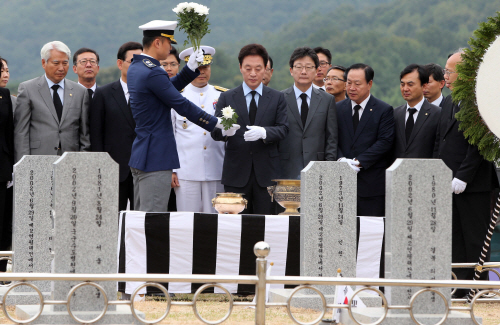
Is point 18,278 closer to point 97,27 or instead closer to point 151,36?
point 151,36

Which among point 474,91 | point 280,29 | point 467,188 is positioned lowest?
point 467,188

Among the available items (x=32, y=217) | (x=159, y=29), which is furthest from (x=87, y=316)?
(x=159, y=29)

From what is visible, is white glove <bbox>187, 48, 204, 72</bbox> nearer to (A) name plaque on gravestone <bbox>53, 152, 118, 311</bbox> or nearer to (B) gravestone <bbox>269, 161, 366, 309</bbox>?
(B) gravestone <bbox>269, 161, 366, 309</bbox>

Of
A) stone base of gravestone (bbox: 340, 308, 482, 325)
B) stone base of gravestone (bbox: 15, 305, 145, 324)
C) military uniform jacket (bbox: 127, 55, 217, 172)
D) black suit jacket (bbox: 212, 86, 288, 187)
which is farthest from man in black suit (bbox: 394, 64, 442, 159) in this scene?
stone base of gravestone (bbox: 15, 305, 145, 324)

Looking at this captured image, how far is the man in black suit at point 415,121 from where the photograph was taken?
19.4ft

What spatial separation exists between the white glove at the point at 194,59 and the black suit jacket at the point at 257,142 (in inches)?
23.2

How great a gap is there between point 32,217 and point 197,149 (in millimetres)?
1922

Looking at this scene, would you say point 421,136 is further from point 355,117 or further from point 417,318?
point 417,318

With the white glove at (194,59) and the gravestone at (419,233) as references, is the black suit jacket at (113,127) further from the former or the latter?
the gravestone at (419,233)

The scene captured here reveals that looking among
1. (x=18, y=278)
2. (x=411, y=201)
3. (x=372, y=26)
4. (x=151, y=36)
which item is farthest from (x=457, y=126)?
(x=372, y=26)

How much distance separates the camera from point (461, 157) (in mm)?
5512

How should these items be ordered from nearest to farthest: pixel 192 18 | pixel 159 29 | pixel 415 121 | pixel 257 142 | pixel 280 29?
1. pixel 159 29
2. pixel 192 18
3. pixel 257 142
4. pixel 415 121
5. pixel 280 29

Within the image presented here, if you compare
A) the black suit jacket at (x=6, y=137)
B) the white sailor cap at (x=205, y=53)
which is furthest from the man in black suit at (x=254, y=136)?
the black suit jacket at (x=6, y=137)

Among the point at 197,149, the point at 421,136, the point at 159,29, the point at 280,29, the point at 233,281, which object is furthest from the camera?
the point at 280,29
